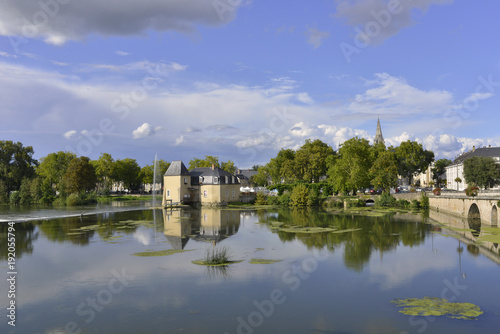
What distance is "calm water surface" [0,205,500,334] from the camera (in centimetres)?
1210

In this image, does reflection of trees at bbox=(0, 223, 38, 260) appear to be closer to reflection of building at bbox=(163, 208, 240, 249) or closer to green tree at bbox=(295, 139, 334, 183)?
reflection of building at bbox=(163, 208, 240, 249)

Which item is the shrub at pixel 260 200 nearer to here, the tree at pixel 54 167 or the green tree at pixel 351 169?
the green tree at pixel 351 169

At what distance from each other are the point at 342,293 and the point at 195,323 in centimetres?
599

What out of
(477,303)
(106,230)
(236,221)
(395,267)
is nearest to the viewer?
(477,303)

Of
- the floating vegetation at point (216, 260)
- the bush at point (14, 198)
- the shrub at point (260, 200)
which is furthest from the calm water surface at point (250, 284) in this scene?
the bush at point (14, 198)

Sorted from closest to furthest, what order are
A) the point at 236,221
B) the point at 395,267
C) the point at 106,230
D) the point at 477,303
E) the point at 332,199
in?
the point at 477,303 → the point at 395,267 → the point at 106,230 → the point at 236,221 → the point at 332,199

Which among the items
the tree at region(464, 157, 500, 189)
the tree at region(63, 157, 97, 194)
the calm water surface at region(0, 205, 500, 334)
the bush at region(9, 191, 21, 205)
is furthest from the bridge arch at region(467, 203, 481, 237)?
the bush at region(9, 191, 21, 205)

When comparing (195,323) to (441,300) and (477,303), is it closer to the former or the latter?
(441,300)

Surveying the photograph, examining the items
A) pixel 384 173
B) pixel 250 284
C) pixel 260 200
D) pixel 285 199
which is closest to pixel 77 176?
pixel 260 200

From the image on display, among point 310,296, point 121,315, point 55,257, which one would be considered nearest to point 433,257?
point 310,296

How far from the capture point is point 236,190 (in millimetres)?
64438

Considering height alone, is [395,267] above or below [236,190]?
below

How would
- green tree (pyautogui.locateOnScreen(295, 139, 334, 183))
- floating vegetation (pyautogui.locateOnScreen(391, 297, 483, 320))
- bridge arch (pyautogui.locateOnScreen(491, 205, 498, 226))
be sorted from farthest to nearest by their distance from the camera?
green tree (pyautogui.locateOnScreen(295, 139, 334, 183)) < bridge arch (pyautogui.locateOnScreen(491, 205, 498, 226)) < floating vegetation (pyautogui.locateOnScreen(391, 297, 483, 320))
